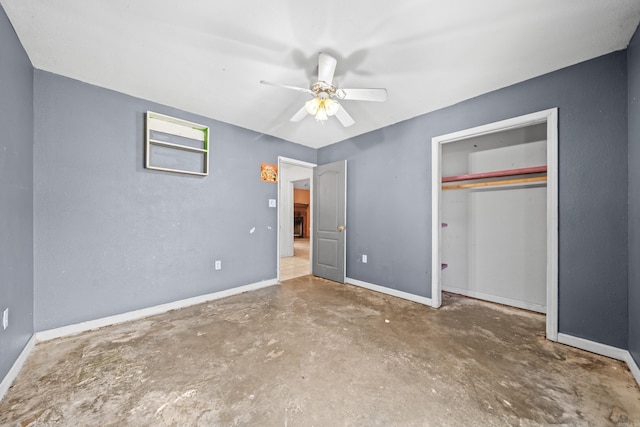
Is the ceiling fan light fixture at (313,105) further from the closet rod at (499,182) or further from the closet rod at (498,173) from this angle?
the closet rod at (499,182)

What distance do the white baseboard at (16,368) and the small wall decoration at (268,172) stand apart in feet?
9.13

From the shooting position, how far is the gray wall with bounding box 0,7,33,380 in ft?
5.01

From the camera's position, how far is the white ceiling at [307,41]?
1505mm

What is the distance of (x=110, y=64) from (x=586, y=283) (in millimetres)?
4504

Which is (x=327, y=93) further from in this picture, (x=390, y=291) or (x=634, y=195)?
(x=390, y=291)

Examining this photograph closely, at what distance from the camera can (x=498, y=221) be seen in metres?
3.01

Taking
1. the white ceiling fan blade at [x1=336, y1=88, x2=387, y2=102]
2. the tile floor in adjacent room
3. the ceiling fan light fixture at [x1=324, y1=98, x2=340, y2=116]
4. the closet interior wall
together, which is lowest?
the tile floor in adjacent room

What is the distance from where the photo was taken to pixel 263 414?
132cm

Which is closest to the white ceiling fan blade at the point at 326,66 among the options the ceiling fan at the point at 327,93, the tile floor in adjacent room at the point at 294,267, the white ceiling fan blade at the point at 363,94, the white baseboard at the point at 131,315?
the ceiling fan at the point at 327,93

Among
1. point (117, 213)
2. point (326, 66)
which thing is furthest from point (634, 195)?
point (117, 213)

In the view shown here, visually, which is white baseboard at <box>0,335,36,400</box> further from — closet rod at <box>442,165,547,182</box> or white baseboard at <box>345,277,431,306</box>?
closet rod at <box>442,165,547,182</box>

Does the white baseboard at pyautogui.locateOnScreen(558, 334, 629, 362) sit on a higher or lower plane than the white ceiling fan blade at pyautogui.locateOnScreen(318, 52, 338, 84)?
lower

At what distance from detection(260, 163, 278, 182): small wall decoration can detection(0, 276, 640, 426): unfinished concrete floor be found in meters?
2.03

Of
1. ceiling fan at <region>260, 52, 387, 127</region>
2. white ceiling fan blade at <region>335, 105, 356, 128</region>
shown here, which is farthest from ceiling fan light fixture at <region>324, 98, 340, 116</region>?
white ceiling fan blade at <region>335, 105, 356, 128</region>
